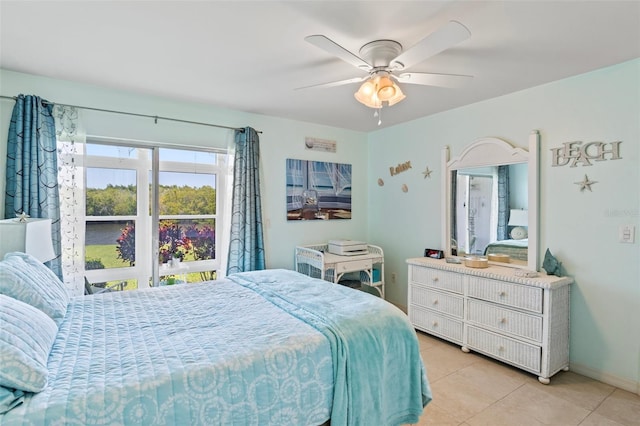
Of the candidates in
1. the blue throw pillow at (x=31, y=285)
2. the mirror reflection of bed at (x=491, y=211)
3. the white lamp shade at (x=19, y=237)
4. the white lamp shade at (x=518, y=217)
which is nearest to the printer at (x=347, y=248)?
the mirror reflection of bed at (x=491, y=211)

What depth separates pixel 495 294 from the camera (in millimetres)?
2797

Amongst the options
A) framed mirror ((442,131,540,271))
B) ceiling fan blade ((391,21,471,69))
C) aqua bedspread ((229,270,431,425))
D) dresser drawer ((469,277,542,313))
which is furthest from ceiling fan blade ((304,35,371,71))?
dresser drawer ((469,277,542,313))

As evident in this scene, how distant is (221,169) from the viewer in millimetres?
3588

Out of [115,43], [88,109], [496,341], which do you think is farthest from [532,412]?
[88,109]

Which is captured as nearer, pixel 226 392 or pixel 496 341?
pixel 226 392

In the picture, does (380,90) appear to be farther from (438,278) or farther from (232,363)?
(438,278)

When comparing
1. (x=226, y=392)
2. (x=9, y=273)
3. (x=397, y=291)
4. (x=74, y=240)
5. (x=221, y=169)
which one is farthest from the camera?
(x=397, y=291)

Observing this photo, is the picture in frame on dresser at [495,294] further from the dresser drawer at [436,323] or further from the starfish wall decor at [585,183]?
the starfish wall decor at [585,183]

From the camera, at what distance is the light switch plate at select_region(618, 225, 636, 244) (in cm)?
237

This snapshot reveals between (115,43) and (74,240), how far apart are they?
1.63m

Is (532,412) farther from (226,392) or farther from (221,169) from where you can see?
(221,169)

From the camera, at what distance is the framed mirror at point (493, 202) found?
2.90 metres

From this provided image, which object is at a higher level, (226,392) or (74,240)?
(74,240)

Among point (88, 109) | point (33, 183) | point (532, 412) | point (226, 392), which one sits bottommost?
point (532, 412)
